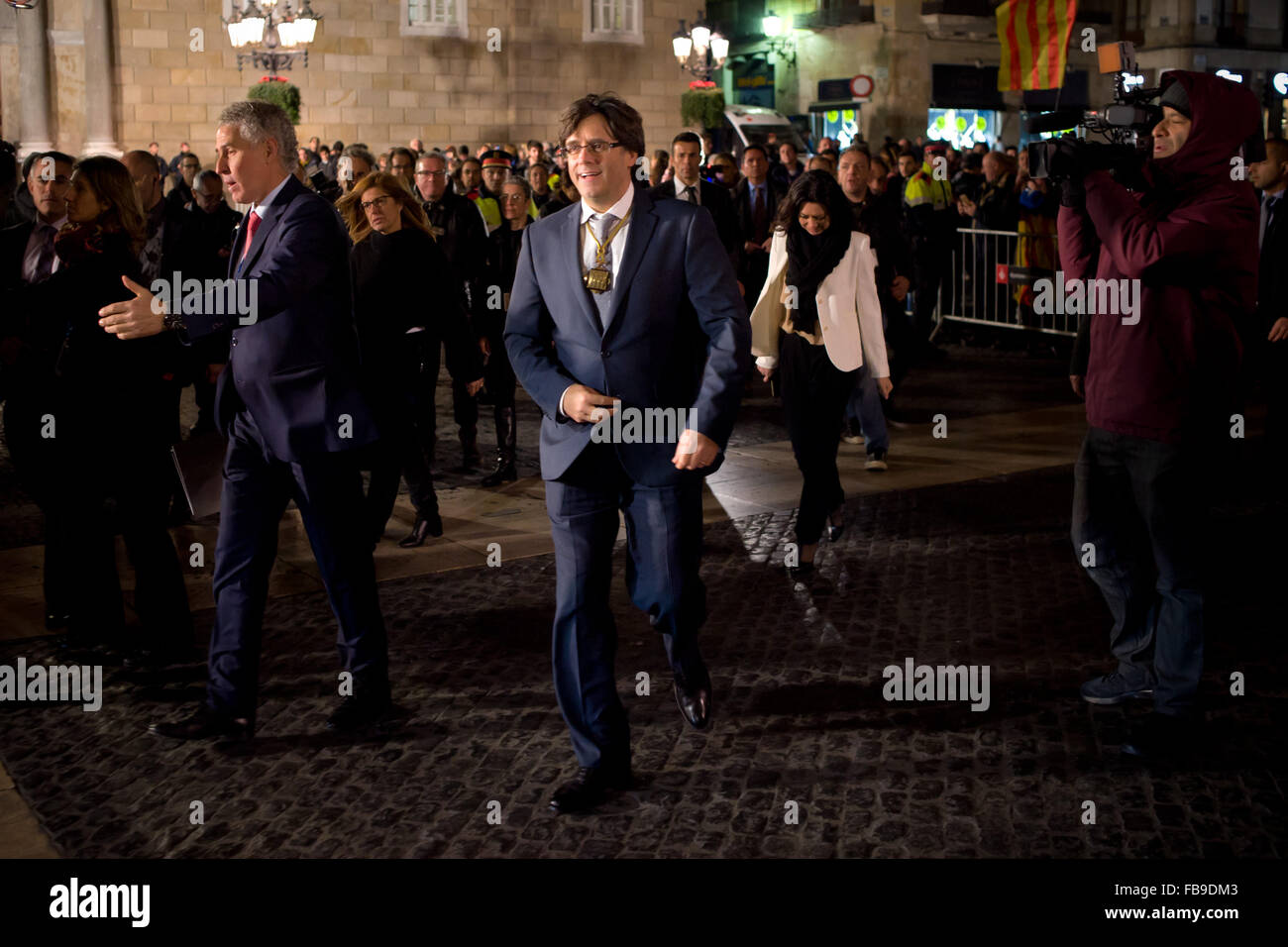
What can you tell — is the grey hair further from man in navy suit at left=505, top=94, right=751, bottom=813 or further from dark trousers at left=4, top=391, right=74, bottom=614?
dark trousers at left=4, top=391, right=74, bottom=614

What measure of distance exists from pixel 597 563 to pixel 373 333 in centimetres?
318

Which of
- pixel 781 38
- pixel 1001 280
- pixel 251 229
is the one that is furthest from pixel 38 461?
pixel 781 38

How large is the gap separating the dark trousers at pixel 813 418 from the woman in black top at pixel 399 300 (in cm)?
184

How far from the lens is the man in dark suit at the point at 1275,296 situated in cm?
820

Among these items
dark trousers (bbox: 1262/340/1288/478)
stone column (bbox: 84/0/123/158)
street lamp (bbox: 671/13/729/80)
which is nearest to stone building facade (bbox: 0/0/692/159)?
stone column (bbox: 84/0/123/158)

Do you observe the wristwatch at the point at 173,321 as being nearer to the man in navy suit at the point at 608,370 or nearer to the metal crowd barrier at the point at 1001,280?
the man in navy suit at the point at 608,370

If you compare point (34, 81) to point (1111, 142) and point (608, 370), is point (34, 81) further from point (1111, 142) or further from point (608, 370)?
point (1111, 142)

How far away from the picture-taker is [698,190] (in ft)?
36.1

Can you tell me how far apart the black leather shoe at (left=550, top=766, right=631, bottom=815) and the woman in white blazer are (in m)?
2.55

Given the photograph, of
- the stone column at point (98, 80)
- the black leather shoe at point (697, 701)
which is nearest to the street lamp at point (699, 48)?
the stone column at point (98, 80)

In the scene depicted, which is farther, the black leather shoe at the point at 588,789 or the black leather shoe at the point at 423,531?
the black leather shoe at the point at 423,531

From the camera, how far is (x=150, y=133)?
28.9 metres

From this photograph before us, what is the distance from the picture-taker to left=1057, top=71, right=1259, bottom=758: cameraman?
Result: 426cm

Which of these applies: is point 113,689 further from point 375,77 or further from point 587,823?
point 375,77
